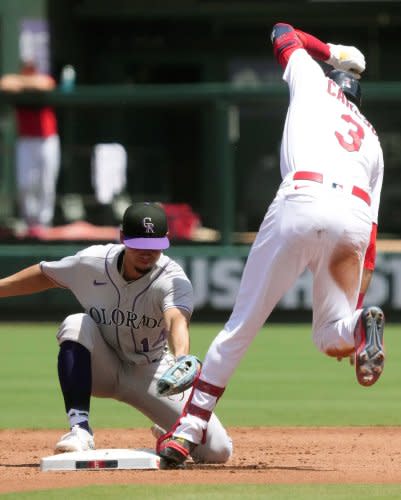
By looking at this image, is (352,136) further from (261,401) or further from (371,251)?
(261,401)

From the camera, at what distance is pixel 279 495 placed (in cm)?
529

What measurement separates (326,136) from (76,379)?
154 centimetres

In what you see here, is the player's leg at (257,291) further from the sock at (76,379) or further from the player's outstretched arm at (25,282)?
the player's outstretched arm at (25,282)

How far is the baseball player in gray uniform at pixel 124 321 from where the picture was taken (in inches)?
246

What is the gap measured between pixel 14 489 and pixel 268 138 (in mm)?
8379

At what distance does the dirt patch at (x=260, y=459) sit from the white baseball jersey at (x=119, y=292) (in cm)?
64

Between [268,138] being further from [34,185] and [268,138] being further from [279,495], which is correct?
[279,495]

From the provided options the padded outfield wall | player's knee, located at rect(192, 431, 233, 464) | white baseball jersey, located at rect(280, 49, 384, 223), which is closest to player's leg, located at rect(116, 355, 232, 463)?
player's knee, located at rect(192, 431, 233, 464)

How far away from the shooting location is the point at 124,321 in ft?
21.3

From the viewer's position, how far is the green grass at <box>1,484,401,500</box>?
5246mm

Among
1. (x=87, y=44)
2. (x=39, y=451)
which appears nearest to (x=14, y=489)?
(x=39, y=451)

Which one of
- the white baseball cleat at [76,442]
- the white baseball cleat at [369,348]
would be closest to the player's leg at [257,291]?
the white baseball cleat at [369,348]

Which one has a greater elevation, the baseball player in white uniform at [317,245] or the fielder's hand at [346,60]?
the fielder's hand at [346,60]

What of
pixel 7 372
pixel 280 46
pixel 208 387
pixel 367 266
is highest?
pixel 280 46
